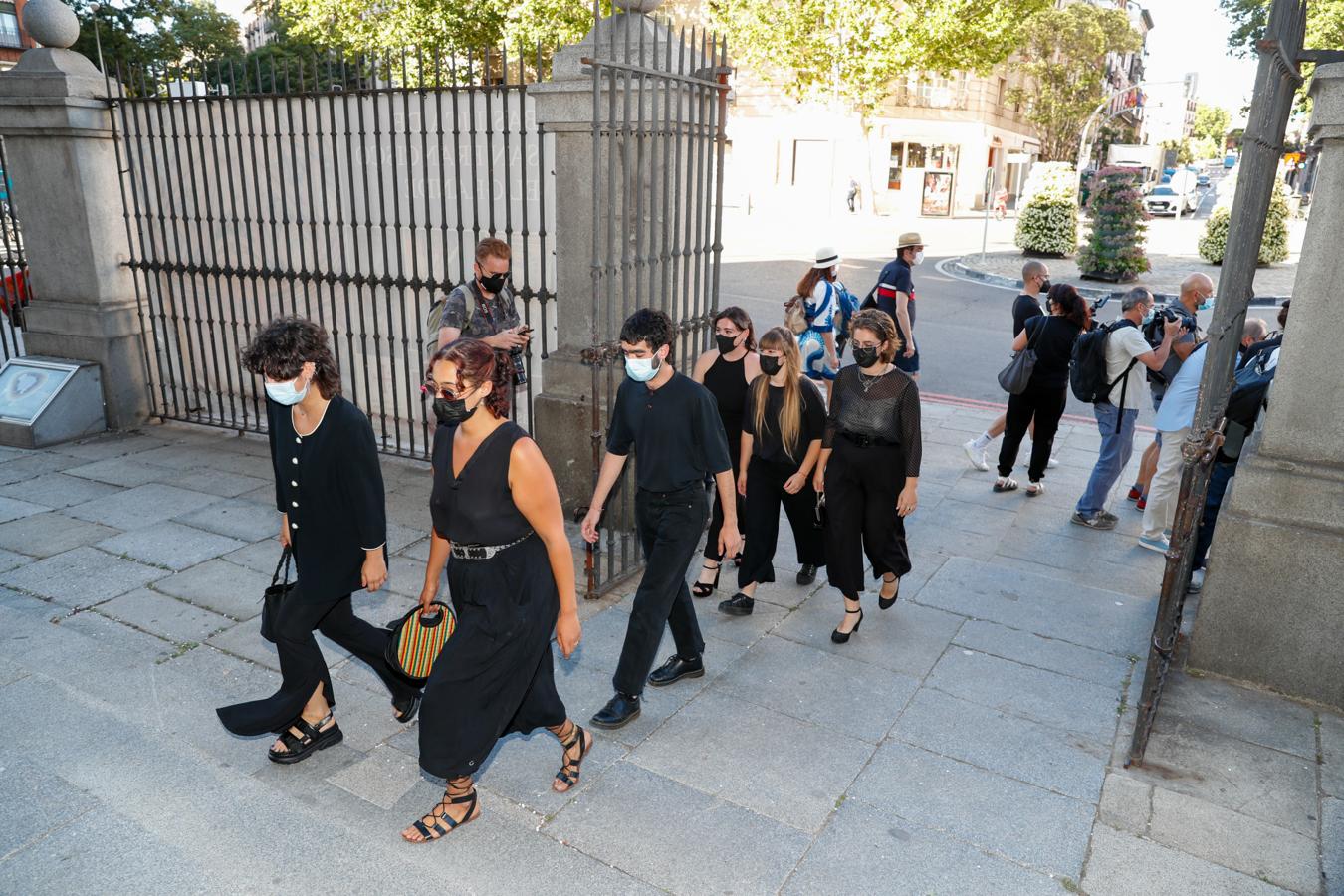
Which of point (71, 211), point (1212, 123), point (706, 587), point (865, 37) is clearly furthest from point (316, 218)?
point (1212, 123)

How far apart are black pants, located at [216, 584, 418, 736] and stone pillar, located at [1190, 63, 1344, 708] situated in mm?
4038

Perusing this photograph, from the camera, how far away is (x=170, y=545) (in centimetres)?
629

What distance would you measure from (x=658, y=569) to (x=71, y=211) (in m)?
7.31

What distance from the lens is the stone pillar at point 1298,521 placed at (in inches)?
172

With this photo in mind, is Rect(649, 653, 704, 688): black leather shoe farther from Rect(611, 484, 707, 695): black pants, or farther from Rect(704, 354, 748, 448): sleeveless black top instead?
Rect(704, 354, 748, 448): sleeveless black top

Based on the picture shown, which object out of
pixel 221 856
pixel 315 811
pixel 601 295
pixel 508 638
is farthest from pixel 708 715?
pixel 601 295

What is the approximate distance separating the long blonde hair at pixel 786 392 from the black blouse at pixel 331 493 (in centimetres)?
217

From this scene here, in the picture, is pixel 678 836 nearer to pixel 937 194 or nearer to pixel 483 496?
pixel 483 496

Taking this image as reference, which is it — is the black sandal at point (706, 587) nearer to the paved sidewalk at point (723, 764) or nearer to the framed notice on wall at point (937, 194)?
the paved sidewalk at point (723, 764)

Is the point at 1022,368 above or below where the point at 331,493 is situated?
below

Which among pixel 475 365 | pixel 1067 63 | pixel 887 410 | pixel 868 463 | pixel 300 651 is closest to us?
pixel 475 365

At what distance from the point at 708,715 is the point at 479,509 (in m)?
1.77

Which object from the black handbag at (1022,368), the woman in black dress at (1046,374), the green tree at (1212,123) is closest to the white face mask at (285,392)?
the black handbag at (1022,368)

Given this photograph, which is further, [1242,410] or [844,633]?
[1242,410]
